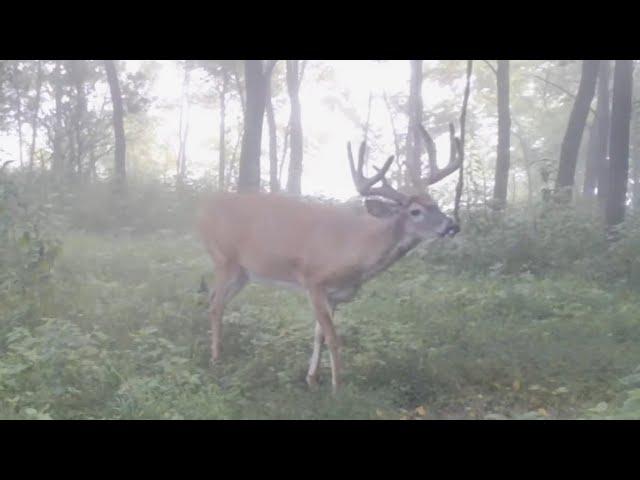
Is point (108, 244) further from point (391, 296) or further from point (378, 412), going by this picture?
point (378, 412)

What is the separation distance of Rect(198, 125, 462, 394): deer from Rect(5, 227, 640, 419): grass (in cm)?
37

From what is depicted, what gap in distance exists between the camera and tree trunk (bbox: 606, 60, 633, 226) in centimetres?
1215

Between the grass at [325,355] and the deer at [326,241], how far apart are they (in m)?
0.37

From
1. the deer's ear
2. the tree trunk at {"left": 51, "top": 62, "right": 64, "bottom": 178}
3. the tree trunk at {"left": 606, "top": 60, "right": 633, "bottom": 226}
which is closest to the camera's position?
the deer's ear

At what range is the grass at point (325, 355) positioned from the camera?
5.34m

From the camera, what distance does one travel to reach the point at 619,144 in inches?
486

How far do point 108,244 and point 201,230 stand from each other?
5.01 metres

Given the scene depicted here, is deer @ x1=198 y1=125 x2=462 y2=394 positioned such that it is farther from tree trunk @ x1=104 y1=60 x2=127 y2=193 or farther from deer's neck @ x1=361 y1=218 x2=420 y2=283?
tree trunk @ x1=104 y1=60 x2=127 y2=193

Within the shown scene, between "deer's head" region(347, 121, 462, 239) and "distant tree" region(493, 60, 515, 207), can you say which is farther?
"distant tree" region(493, 60, 515, 207)

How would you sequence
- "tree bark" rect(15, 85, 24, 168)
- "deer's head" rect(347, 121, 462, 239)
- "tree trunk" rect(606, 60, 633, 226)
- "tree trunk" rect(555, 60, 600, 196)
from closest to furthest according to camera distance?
1. "deer's head" rect(347, 121, 462, 239)
2. "tree trunk" rect(606, 60, 633, 226)
3. "tree trunk" rect(555, 60, 600, 196)
4. "tree bark" rect(15, 85, 24, 168)

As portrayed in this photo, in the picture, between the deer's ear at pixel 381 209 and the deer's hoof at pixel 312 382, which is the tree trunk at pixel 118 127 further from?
the deer's hoof at pixel 312 382

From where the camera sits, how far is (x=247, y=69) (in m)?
14.6

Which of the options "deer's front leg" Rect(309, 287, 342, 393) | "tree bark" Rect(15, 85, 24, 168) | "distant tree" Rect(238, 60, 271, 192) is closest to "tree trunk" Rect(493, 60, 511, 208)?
"distant tree" Rect(238, 60, 271, 192)

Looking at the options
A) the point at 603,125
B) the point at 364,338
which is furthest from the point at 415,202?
the point at 603,125
